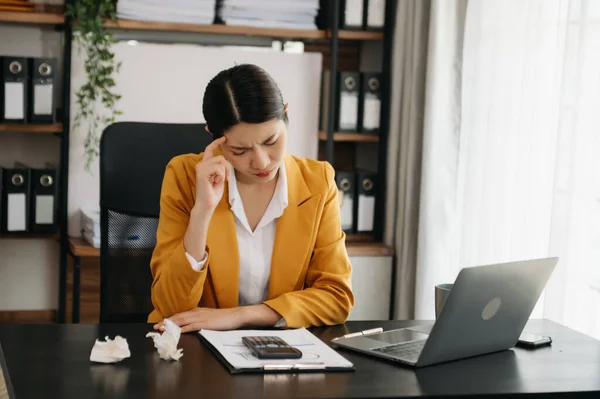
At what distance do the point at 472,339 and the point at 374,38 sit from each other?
7.68 ft

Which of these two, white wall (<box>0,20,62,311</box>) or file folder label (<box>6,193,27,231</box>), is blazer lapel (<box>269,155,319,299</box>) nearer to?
file folder label (<box>6,193,27,231</box>)

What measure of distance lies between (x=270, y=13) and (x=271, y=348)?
2.36 m

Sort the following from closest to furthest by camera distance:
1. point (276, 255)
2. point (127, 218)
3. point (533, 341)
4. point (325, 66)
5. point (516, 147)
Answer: point (533, 341)
point (276, 255)
point (127, 218)
point (516, 147)
point (325, 66)

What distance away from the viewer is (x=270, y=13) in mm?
3637

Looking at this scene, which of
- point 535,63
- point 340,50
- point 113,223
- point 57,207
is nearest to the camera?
point 113,223

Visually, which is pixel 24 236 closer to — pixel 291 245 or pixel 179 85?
pixel 179 85

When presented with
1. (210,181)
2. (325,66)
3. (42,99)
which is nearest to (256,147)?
(210,181)

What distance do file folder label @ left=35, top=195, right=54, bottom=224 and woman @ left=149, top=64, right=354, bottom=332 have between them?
1559 mm

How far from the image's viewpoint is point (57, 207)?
3.54m

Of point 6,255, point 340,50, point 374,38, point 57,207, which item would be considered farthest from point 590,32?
point 6,255

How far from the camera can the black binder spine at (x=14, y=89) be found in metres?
3.35

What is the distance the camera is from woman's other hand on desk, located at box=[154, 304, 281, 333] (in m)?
1.71

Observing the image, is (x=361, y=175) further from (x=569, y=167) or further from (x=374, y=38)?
(x=569, y=167)

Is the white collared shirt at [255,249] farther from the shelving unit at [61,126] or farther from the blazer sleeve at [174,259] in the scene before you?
the shelving unit at [61,126]
